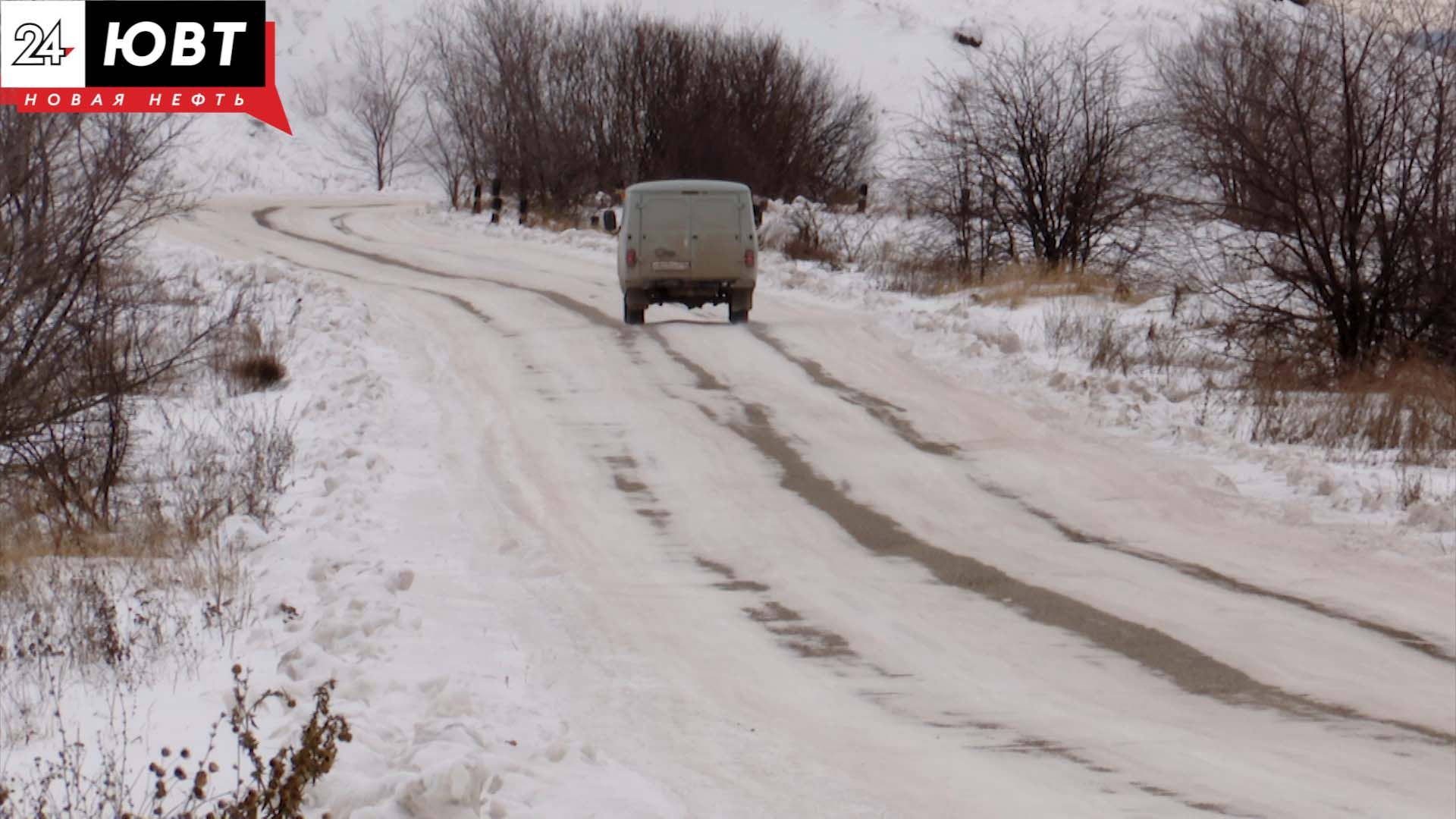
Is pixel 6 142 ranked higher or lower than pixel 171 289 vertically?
higher

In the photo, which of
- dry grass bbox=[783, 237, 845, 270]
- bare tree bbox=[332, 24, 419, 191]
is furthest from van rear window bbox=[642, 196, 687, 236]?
bare tree bbox=[332, 24, 419, 191]

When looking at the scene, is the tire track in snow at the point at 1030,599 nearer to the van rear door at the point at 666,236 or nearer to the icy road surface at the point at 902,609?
the icy road surface at the point at 902,609

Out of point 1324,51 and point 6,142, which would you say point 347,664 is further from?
point 1324,51

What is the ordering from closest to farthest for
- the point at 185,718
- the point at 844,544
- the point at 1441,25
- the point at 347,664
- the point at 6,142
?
the point at 185,718 < the point at 347,664 < the point at 844,544 < the point at 6,142 < the point at 1441,25

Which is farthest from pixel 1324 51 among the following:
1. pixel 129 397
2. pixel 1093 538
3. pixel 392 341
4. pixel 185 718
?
pixel 185 718

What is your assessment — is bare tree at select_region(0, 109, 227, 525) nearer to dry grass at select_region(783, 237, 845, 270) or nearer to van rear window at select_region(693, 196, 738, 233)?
van rear window at select_region(693, 196, 738, 233)

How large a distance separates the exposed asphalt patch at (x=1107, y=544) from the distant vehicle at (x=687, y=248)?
158 inches

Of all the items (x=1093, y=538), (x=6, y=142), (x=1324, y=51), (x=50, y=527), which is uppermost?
(x=1324, y=51)

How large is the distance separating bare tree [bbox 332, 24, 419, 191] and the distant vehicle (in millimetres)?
49945

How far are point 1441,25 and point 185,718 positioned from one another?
16506 mm

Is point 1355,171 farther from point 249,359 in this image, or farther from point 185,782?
point 185,782

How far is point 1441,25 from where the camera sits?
1708 centimetres

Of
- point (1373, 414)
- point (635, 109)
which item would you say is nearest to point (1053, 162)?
point (1373, 414)

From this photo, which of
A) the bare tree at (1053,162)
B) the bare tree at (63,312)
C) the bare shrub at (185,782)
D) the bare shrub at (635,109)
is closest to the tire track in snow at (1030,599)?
the bare shrub at (185,782)
